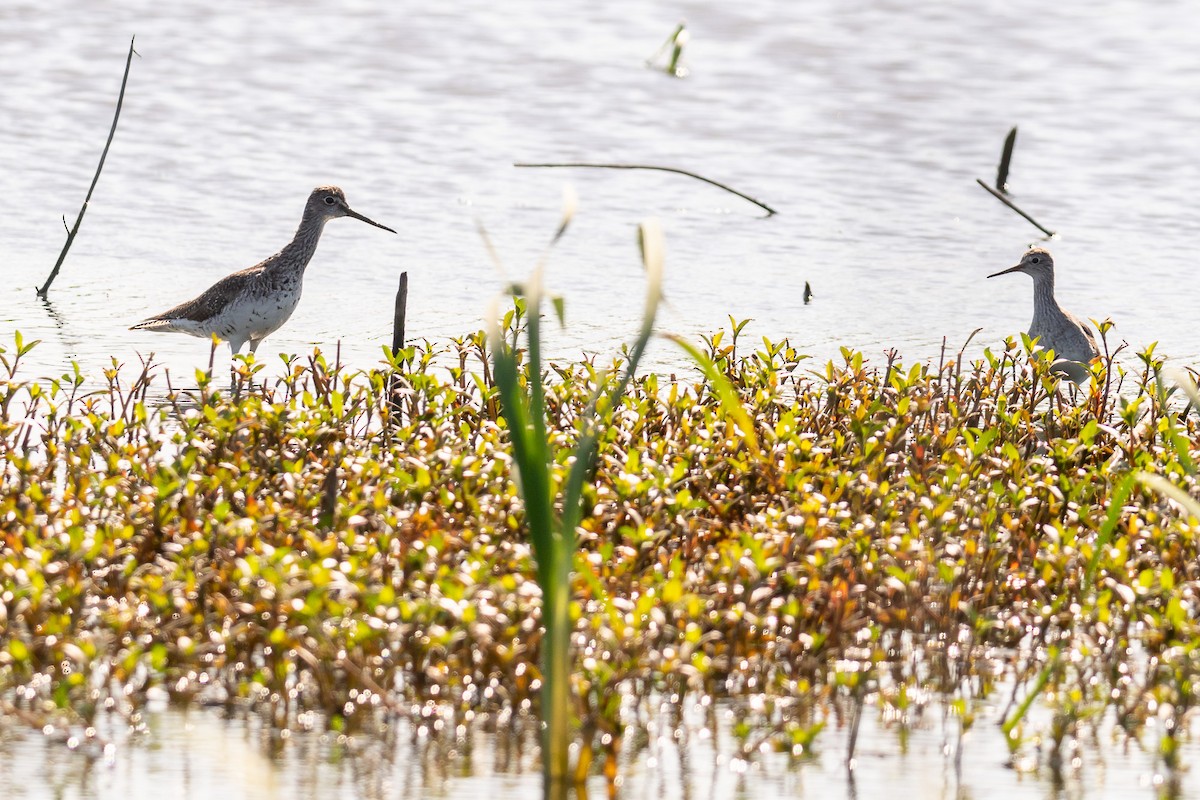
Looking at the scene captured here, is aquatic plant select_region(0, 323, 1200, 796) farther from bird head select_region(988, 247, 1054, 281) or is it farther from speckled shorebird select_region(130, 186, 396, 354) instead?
bird head select_region(988, 247, 1054, 281)

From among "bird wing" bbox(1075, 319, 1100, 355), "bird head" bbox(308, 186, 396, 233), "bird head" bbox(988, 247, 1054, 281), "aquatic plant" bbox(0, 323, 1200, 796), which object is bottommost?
"aquatic plant" bbox(0, 323, 1200, 796)

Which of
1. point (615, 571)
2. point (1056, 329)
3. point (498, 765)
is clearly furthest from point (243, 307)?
point (498, 765)

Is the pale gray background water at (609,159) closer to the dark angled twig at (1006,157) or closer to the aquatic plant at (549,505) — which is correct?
the dark angled twig at (1006,157)

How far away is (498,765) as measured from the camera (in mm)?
4988

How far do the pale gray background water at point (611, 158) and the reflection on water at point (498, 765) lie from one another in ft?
19.9

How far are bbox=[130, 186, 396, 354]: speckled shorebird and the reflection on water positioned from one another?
5.96 meters

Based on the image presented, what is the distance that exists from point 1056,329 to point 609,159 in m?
7.56

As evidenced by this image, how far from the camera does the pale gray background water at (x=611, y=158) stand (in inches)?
517

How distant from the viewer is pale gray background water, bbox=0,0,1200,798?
13086mm

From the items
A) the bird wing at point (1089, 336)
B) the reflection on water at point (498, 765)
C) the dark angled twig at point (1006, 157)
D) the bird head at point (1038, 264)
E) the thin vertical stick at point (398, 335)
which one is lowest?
the reflection on water at point (498, 765)

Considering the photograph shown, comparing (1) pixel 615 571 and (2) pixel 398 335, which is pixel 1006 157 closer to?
(2) pixel 398 335

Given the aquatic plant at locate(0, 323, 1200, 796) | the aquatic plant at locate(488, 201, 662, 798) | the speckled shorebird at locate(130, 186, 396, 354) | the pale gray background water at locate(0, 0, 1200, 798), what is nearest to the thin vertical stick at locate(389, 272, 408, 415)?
the aquatic plant at locate(0, 323, 1200, 796)

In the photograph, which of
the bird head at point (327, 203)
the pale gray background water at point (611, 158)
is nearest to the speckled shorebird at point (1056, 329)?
the pale gray background water at point (611, 158)

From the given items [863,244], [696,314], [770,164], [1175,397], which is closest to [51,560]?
[1175,397]
